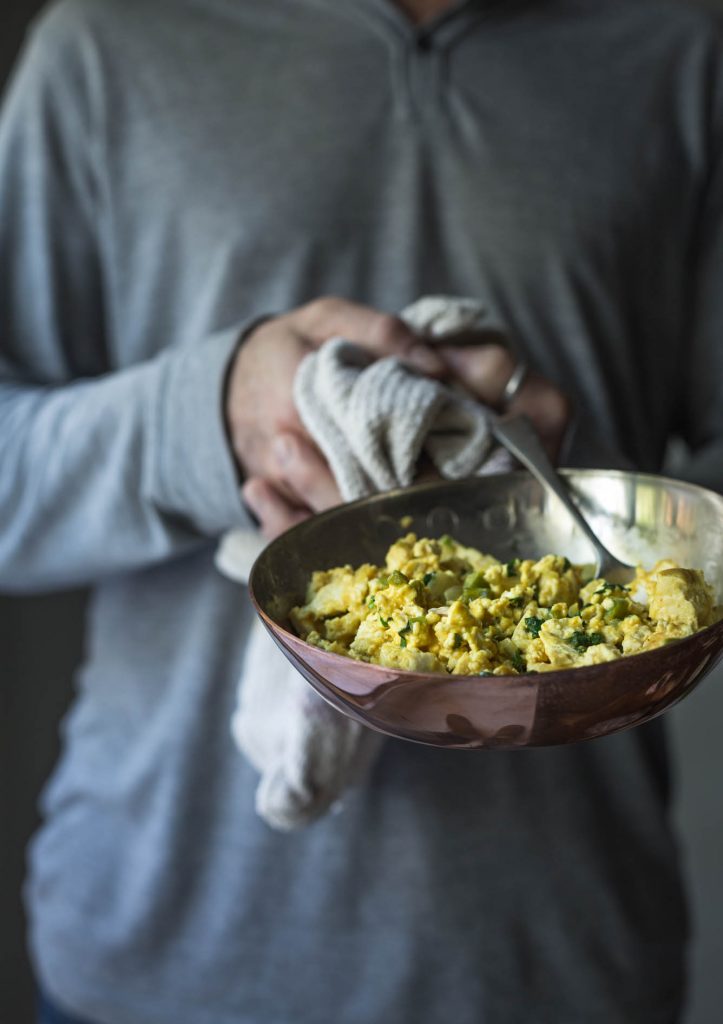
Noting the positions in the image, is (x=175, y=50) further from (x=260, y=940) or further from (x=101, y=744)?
(x=260, y=940)

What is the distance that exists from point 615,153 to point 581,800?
0.47m

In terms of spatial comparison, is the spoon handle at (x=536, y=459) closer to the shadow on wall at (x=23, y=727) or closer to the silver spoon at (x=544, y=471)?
the silver spoon at (x=544, y=471)

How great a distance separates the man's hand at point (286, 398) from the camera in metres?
0.51

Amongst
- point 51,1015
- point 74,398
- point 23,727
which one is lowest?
point 23,727

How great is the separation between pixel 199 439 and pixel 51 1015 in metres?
0.48

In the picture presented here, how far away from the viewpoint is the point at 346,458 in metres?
0.48

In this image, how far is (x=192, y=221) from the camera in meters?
0.72

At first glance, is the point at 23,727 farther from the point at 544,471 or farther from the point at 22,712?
the point at 544,471

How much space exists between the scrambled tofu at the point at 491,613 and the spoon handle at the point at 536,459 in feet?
0.05

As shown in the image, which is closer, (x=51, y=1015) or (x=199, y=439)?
(x=199, y=439)

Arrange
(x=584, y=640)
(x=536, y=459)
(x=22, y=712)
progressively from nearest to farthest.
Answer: (x=584, y=640) < (x=536, y=459) < (x=22, y=712)

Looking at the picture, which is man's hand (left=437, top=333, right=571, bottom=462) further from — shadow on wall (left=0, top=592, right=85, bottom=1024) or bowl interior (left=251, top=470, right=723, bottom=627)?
shadow on wall (left=0, top=592, right=85, bottom=1024)

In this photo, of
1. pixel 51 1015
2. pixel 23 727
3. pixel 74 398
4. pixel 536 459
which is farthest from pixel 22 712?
pixel 536 459

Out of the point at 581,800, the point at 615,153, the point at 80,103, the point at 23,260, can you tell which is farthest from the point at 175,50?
the point at 581,800
